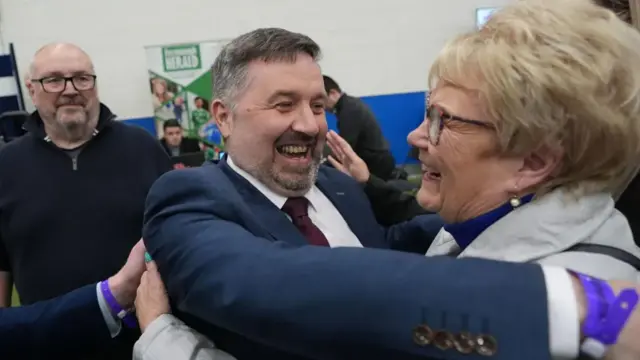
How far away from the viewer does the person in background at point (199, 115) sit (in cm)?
704

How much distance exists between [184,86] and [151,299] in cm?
621

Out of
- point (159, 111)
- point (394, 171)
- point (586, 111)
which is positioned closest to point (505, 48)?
point (586, 111)

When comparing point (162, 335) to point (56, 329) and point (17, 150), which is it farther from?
point (17, 150)

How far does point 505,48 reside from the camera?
884 millimetres

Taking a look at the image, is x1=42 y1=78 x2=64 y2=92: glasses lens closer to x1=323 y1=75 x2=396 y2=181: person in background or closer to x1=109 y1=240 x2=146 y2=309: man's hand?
x1=109 y1=240 x2=146 y2=309: man's hand

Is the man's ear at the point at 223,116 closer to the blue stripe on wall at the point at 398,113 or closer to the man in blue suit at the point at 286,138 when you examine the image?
the man in blue suit at the point at 286,138

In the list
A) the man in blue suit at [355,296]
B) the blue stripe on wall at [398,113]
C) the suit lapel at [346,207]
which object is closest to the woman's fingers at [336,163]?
the suit lapel at [346,207]

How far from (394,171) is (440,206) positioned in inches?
139

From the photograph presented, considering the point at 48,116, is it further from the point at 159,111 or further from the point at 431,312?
the point at 159,111

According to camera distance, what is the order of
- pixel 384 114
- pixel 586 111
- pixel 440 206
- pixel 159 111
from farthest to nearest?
1. pixel 384 114
2. pixel 159 111
3. pixel 440 206
4. pixel 586 111

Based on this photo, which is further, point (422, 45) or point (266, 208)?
point (422, 45)

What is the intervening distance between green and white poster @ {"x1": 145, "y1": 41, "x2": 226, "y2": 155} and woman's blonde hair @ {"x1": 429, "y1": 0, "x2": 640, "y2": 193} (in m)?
6.24

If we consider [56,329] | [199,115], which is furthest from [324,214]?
[199,115]

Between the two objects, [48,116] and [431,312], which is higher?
[431,312]
